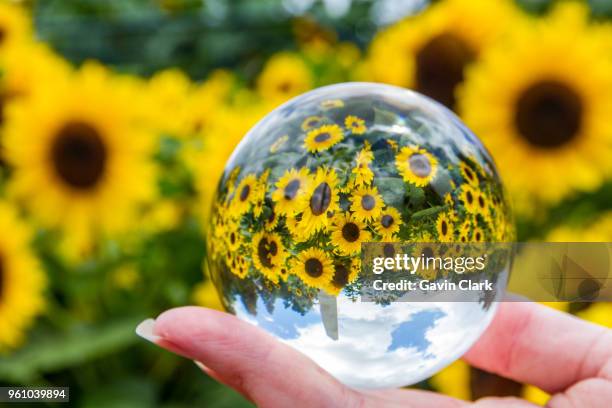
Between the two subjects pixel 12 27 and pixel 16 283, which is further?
pixel 12 27

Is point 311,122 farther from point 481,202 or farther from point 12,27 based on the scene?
point 12,27

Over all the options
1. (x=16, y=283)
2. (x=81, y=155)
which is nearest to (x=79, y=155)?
(x=81, y=155)

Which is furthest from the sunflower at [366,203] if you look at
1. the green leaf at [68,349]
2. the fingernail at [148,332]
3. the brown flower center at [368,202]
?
the green leaf at [68,349]


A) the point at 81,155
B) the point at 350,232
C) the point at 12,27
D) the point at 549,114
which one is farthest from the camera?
the point at 12,27

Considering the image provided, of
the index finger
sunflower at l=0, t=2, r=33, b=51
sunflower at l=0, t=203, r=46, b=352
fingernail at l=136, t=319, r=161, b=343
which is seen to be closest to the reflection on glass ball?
fingernail at l=136, t=319, r=161, b=343

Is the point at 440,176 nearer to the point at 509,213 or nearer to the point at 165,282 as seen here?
the point at 509,213

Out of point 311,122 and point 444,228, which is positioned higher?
point 311,122

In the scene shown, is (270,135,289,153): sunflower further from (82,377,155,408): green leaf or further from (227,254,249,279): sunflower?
(82,377,155,408): green leaf
